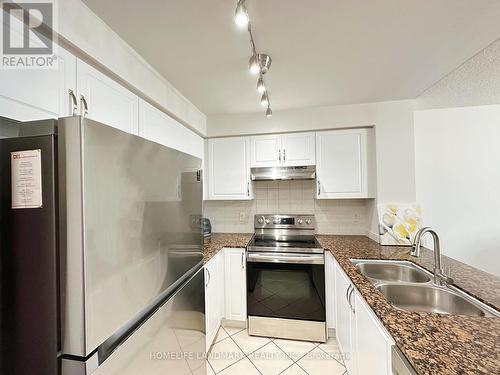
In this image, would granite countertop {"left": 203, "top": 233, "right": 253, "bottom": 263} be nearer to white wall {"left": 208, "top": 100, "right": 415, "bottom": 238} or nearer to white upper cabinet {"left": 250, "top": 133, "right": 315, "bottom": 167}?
white upper cabinet {"left": 250, "top": 133, "right": 315, "bottom": 167}

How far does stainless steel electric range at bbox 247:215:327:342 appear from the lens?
2129 mm

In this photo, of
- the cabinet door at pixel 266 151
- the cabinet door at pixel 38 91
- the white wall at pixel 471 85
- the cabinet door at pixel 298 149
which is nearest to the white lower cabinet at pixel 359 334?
the cabinet door at pixel 298 149

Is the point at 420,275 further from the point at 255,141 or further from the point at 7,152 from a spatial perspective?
the point at 7,152

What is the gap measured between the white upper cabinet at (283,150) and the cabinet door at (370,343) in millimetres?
1554

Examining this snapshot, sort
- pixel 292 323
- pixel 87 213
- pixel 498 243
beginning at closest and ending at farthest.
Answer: pixel 87 213 < pixel 292 323 < pixel 498 243

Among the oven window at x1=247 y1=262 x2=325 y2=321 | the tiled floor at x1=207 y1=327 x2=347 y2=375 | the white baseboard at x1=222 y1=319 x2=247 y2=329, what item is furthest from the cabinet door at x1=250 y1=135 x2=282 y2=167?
the tiled floor at x1=207 y1=327 x2=347 y2=375

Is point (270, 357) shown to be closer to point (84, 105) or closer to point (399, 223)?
point (399, 223)

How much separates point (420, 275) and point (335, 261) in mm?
571

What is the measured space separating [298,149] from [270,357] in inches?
79.4

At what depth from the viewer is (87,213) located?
0.61 metres

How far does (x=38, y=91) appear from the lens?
0.89 m

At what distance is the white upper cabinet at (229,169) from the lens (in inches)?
105

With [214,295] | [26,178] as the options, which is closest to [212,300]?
[214,295]

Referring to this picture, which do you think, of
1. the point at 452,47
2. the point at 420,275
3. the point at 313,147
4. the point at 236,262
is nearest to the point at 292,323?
the point at 236,262
